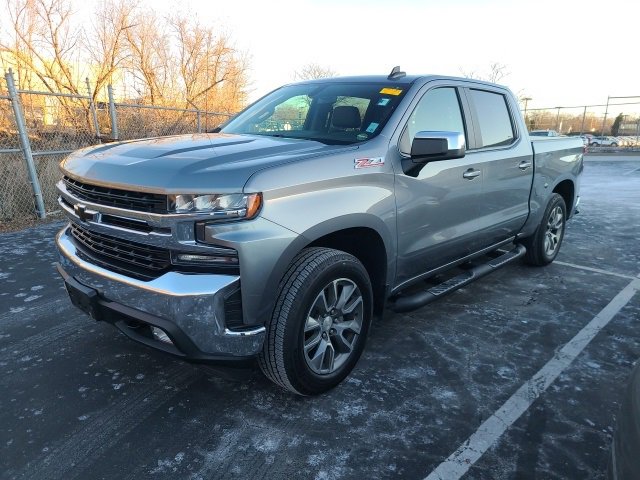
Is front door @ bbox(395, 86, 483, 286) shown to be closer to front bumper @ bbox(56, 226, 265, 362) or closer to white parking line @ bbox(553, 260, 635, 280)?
front bumper @ bbox(56, 226, 265, 362)

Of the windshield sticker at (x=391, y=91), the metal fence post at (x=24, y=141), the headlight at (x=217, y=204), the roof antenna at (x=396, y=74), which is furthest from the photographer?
the metal fence post at (x=24, y=141)

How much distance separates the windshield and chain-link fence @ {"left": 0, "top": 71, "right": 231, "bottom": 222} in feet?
10.3

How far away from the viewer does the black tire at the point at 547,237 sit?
4969mm

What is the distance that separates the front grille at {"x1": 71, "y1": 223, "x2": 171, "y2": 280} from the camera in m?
2.25

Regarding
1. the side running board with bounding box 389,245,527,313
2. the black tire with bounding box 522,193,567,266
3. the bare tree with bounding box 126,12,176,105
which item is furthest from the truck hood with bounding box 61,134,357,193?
the bare tree with bounding box 126,12,176,105

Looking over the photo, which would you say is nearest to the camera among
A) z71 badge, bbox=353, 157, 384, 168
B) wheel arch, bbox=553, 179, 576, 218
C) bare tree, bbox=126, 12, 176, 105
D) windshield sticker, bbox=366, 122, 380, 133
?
z71 badge, bbox=353, 157, 384, 168

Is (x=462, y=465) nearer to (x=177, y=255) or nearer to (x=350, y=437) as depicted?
(x=350, y=437)

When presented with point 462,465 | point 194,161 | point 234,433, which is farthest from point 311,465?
point 194,161

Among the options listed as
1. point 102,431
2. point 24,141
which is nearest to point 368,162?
point 102,431

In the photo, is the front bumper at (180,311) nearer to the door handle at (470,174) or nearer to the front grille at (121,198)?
the front grille at (121,198)

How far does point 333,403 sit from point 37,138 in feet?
24.0

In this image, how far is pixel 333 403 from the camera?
267cm

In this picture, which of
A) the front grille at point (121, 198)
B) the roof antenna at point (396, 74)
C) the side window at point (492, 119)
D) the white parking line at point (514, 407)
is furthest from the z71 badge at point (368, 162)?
the white parking line at point (514, 407)

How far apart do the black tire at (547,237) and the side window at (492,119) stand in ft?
3.92
